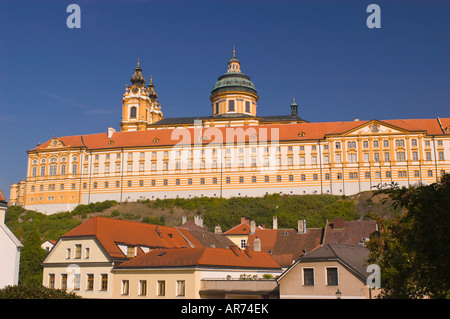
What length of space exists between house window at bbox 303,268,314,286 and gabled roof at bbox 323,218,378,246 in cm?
1993

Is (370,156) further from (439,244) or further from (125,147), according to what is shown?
(439,244)

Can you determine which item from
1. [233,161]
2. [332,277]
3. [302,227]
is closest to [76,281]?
[332,277]

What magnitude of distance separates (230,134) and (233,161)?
6265 millimetres

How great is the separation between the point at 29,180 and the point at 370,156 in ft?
198

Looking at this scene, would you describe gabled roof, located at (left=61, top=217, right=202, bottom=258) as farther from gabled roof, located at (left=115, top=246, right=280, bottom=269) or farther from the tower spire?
the tower spire

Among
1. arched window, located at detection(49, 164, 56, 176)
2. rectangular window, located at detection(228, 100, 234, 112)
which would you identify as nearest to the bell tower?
rectangular window, located at detection(228, 100, 234, 112)

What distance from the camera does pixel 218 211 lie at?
81562mm

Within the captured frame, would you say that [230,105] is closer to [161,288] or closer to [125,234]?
[125,234]

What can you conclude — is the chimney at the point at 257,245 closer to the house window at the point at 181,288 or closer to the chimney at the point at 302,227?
the chimney at the point at 302,227

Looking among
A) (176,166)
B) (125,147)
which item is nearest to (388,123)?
(176,166)

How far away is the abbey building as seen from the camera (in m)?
88.0

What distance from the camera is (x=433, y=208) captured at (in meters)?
11.2
